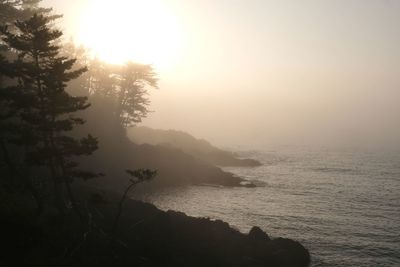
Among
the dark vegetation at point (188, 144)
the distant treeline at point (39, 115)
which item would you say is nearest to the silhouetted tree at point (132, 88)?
the distant treeline at point (39, 115)

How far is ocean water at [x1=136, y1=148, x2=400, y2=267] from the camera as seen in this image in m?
41.3

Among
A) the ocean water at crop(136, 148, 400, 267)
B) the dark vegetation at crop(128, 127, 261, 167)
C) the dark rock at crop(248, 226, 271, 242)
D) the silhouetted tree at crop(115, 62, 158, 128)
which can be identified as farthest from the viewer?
the dark vegetation at crop(128, 127, 261, 167)

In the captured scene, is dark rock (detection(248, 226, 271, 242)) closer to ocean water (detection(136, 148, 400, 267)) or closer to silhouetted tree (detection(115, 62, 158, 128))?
ocean water (detection(136, 148, 400, 267))

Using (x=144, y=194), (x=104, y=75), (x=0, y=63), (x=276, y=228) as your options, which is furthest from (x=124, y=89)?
(x=0, y=63)

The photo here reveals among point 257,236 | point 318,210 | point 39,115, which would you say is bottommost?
point 257,236

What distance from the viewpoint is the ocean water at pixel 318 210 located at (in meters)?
41.3

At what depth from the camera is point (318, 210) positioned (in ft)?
197

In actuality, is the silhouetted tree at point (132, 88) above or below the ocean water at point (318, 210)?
above

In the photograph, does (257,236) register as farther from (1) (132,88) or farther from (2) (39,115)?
(1) (132,88)

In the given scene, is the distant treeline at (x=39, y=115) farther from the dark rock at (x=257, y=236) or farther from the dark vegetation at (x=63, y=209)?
the dark rock at (x=257, y=236)

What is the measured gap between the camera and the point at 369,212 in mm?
59875

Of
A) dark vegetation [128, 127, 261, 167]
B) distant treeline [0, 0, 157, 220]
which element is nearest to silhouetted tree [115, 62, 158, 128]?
distant treeline [0, 0, 157, 220]

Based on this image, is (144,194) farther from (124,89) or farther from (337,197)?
(337,197)

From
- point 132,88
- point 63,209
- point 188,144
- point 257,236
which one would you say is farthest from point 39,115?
point 188,144
